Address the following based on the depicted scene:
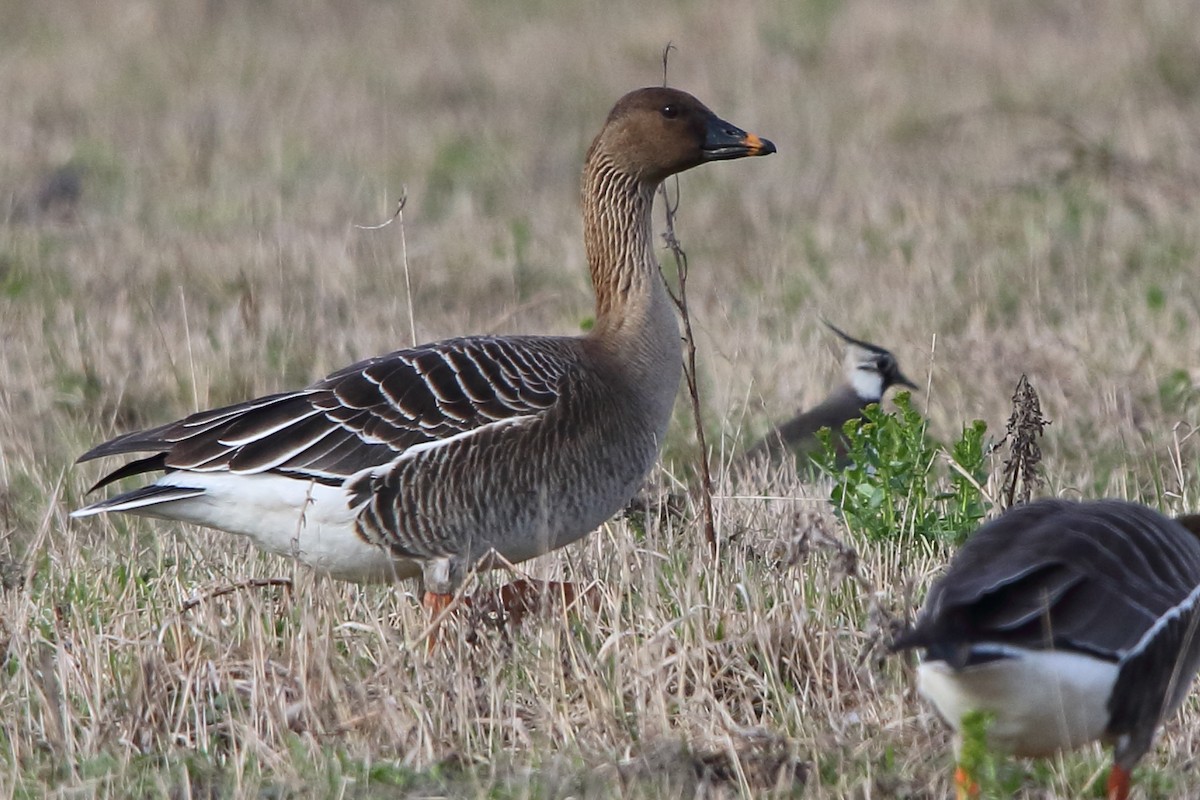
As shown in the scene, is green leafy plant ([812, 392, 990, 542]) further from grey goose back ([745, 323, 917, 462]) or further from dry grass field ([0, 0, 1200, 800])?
grey goose back ([745, 323, 917, 462])

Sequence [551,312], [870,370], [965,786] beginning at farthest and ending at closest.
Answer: [551,312], [870,370], [965,786]

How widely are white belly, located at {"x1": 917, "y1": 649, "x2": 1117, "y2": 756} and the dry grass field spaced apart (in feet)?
0.49

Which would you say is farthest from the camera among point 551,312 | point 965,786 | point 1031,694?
point 551,312

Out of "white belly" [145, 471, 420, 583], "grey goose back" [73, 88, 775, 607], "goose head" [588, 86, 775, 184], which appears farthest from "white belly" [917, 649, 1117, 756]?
"goose head" [588, 86, 775, 184]

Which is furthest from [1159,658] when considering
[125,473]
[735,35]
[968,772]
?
[735,35]

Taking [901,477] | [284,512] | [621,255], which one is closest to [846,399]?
[621,255]

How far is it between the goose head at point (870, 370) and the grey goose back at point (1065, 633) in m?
3.78

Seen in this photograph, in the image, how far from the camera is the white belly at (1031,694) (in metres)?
3.32

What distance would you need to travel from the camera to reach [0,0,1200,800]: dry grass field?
419 cm

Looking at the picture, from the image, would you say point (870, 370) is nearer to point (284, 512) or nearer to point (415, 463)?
point (415, 463)

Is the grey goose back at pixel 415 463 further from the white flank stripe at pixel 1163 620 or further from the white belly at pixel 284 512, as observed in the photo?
the white flank stripe at pixel 1163 620

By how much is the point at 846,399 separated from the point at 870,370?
22cm

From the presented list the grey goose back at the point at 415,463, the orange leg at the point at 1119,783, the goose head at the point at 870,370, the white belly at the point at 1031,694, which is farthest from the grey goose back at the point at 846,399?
the white belly at the point at 1031,694

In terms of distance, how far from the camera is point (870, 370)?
25.3 ft
